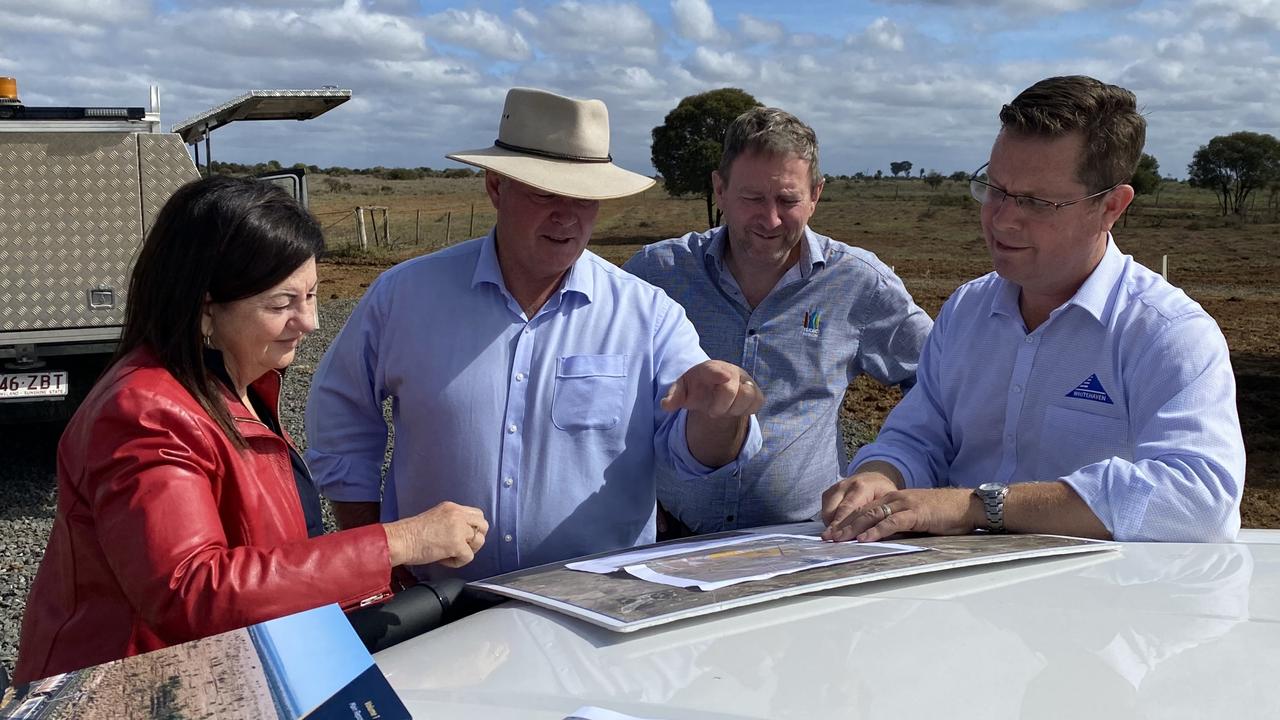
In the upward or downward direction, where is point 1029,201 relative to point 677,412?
upward

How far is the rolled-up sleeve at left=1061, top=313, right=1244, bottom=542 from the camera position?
2.05 m

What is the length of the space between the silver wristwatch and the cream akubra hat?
1.22m

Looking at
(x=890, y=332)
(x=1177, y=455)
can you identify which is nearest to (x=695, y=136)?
(x=890, y=332)

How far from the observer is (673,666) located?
1.41 meters

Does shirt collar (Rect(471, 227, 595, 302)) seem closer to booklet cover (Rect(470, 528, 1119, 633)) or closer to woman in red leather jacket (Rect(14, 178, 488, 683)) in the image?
woman in red leather jacket (Rect(14, 178, 488, 683))

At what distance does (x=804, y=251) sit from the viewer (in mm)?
→ 3723

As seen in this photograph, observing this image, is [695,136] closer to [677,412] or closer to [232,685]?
[677,412]

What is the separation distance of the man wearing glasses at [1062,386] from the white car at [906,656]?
0.37m

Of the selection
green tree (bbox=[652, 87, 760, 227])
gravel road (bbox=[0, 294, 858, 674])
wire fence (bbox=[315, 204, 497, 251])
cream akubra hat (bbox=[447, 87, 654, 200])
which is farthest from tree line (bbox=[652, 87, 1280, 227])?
cream akubra hat (bbox=[447, 87, 654, 200])

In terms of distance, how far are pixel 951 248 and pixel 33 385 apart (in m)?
28.1

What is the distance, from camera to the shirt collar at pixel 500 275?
286 cm

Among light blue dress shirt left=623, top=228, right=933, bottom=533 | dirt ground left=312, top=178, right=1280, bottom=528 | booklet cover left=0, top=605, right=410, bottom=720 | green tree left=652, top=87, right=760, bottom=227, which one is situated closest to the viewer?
booklet cover left=0, top=605, right=410, bottom=720

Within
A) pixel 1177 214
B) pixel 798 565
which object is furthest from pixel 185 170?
pixel 1177 214

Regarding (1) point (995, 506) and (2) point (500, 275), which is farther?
(2) point (500, 275)
